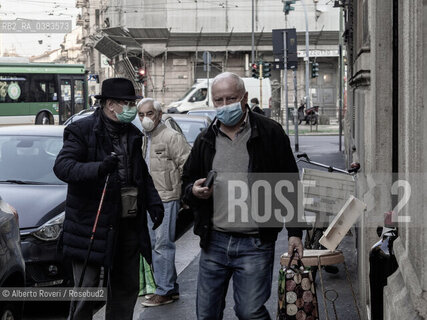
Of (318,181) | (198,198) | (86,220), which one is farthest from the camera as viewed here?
(318,181)

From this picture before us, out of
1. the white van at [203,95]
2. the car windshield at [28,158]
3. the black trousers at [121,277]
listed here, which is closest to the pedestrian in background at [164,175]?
the car windshield at [28,158]

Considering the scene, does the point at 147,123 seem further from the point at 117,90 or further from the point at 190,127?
the point at 190,127

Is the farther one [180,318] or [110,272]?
[180,318]

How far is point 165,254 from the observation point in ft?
22.5

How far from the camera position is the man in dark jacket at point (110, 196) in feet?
15.5

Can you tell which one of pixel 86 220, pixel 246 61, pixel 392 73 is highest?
pixel 246 61

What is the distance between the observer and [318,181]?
680 centimetres

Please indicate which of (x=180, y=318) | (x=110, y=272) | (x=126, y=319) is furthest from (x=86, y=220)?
(x=180, y=318)

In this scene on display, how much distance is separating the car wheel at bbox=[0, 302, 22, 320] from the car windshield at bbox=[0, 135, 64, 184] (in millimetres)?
2665

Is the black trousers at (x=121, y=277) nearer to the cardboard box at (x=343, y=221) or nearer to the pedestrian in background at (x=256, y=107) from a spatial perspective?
the cardboard box at (x=343, y=221)

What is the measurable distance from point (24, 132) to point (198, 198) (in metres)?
4.58

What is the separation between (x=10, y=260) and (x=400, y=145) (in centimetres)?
249

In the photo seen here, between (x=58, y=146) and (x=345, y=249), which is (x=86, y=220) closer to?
(x=58, y=146)

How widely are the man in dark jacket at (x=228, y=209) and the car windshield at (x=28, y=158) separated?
130 inches
